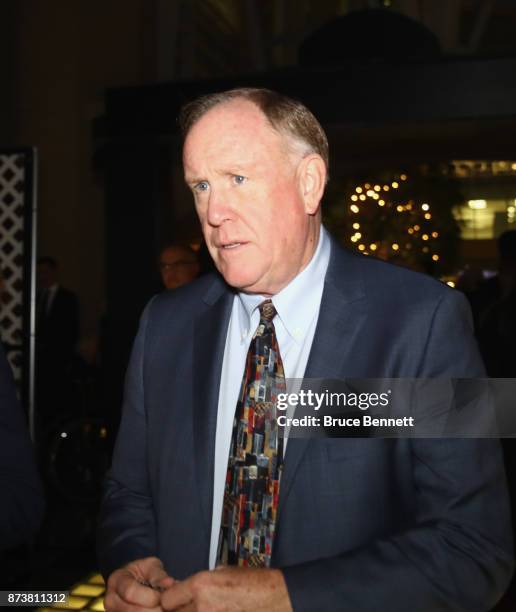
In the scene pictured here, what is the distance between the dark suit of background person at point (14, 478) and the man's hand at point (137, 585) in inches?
10.4

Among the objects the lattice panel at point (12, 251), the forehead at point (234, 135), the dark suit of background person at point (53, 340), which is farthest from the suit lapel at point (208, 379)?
the dark suit of background person at point (53, 340)

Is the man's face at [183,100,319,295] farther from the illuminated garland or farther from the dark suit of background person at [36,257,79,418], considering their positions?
the illuminated garland

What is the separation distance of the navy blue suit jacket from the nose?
0.77 feet

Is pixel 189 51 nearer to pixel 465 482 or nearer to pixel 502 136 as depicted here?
pixel 502 136

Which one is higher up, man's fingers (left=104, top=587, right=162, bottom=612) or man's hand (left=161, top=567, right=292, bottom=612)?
man's hand (left=161, top=567, right=292, bottom=612)

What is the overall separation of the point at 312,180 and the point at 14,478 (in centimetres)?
80

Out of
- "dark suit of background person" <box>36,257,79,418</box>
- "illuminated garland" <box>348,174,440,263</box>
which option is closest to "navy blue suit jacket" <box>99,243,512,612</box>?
"dark suit of background person" <box>36,257,79,418</box>

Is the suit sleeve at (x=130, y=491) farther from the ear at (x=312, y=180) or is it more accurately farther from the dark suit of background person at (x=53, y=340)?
the dark suit of background person at (x=53, y=340)

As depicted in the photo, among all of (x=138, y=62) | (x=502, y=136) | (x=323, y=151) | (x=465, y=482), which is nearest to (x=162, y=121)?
(x=502, y=136)

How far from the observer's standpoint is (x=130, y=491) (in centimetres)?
159

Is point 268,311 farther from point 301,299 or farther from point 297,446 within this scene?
point 297,446

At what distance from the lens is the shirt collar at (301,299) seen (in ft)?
4.87

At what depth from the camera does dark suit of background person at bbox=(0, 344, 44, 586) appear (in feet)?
5.07

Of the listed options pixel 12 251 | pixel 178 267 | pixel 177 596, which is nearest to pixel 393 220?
pixel 12 251
